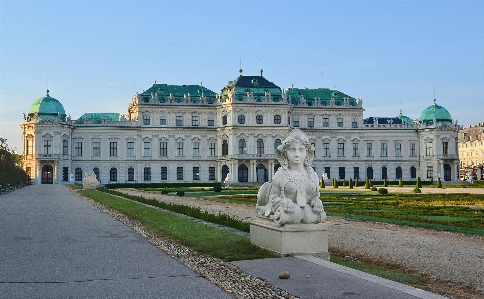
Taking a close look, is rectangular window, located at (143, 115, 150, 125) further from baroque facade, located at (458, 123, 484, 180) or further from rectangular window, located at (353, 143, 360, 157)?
baroque facade, located at (458, 123, 484, 180)

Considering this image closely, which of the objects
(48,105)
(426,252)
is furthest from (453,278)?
(48,105)

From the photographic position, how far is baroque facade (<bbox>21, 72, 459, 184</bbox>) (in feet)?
246

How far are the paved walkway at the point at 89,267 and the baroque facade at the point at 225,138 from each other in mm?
59074

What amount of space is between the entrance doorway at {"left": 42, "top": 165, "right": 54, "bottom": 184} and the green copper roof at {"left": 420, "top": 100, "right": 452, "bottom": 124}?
5125 cm

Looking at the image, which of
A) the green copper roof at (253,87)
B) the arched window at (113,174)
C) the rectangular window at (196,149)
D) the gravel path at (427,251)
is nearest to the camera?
the gravel path at (427,251)

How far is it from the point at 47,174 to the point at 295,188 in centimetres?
6941

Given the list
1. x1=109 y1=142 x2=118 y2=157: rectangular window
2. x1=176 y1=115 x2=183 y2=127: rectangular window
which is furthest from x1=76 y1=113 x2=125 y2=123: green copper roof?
x1=176 y1=115 x2=183 y2=127: rectangular window

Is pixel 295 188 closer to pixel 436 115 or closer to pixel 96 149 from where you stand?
pixel 96 149

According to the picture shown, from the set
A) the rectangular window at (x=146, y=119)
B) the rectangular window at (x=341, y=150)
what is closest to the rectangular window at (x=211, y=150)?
the rectangular window at (x=146, y=119)

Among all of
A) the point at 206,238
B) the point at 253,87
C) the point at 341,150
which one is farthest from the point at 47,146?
the point at 206,238

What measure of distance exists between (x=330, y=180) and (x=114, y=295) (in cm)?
7311

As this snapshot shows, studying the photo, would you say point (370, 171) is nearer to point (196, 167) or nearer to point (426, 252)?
point (196, 167)

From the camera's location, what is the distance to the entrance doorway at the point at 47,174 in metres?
74.4

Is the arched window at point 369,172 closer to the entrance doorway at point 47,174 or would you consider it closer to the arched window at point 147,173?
the arched window at point 147,173
